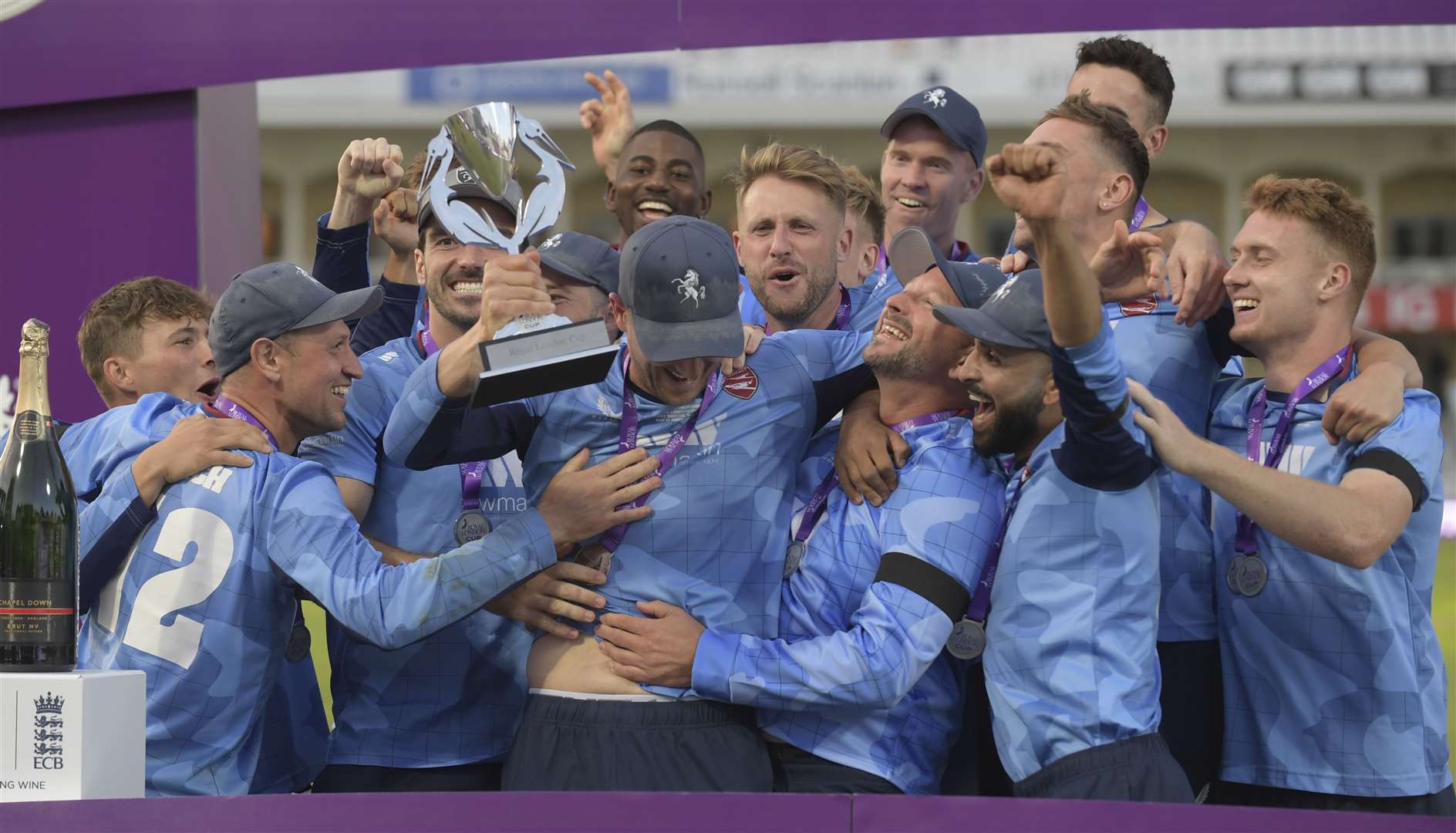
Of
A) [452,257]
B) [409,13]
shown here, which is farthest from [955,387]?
[409,13]

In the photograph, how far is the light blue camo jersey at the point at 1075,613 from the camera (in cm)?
328

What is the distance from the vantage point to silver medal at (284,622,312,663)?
3.87m

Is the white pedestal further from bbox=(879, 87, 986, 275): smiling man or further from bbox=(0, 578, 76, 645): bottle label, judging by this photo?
bbox=(879, 87, 986, 275): smiling man

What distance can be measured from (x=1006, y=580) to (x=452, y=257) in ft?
5.54

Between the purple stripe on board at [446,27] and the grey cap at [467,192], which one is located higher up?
the purple stripe on board at [446,27]

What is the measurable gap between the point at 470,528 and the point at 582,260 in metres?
0.70

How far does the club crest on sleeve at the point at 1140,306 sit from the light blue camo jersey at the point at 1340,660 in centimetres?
41

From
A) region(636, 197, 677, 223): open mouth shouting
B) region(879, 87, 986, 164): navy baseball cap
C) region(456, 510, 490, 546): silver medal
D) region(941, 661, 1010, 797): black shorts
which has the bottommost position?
region(941, 661, 1010, 797): black shorts

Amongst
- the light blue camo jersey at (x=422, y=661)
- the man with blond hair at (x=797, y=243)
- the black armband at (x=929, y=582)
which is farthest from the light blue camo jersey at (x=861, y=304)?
the black armband at (x=929, y=582)

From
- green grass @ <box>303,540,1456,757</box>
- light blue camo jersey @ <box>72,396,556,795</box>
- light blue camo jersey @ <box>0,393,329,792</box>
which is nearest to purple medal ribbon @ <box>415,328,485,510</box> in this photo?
light blue camo jersey @ <box>72,396,556,795</box>

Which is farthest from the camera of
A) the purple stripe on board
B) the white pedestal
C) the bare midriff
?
the purple stripe on board

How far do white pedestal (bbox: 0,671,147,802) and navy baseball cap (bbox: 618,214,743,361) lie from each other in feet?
4.01

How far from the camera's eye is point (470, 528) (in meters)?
3.89

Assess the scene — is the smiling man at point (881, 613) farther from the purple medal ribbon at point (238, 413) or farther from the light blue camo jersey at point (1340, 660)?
the purple medal ribbon at point (238, 413)
